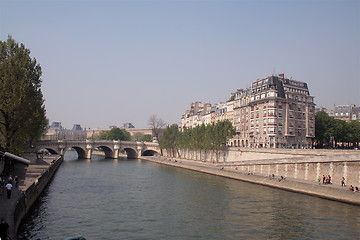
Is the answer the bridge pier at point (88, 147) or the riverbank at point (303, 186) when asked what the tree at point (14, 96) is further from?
the bridge pier at point (88, 147)

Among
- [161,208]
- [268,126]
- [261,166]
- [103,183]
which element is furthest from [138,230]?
[268,126]

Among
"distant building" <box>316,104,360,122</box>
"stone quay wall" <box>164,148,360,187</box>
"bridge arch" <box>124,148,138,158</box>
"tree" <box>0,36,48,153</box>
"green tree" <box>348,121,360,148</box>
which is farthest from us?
"distant building" <box>316,104,360,122</box>

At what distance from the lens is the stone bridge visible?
365ft

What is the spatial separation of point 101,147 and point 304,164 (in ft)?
313

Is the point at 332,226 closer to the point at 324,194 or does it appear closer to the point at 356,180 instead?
the point at 324,194

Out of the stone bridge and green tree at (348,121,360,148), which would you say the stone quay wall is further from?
the stone bridge

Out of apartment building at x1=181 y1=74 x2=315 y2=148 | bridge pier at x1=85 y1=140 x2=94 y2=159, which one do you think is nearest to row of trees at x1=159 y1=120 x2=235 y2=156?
apartment building at x1=181 y1=74 x2=315 y2=148

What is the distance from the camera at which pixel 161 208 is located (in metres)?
36.5

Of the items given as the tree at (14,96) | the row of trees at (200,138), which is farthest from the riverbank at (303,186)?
the tree at (14,96)

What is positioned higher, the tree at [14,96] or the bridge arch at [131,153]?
the tree at [14,96]

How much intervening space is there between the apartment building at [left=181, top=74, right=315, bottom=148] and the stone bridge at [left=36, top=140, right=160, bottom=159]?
4844 cm

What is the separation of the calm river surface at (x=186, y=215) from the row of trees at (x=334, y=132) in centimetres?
5374

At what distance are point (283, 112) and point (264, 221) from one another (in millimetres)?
58831

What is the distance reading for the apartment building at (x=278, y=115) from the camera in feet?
276
